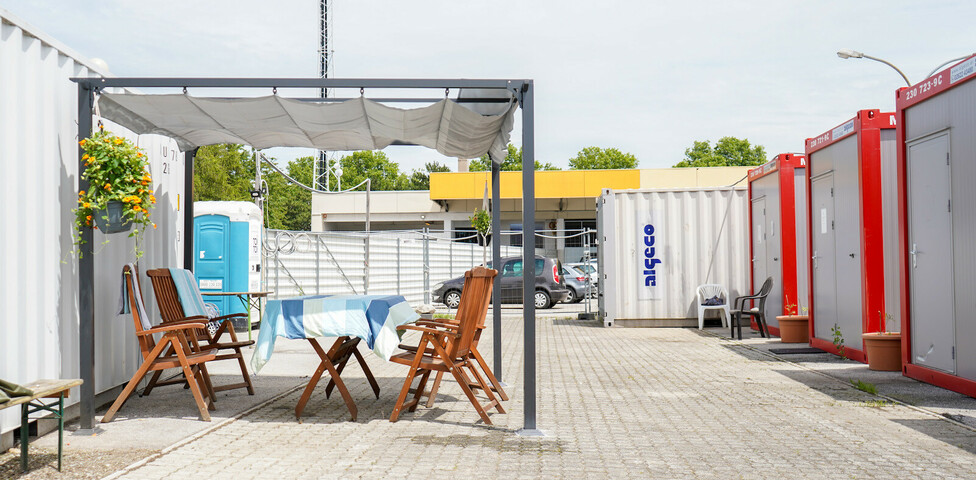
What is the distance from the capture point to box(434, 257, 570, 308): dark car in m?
19.3

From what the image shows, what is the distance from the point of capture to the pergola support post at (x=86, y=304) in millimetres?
5332

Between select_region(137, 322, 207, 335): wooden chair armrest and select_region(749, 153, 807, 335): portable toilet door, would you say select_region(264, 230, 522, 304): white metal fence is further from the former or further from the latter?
select_region(137, 322, 207, 335): wooden chair armrest

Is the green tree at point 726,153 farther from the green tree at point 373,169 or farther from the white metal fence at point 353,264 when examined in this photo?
the white metal fence at point 353,264

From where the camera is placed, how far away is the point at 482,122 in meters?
6.57

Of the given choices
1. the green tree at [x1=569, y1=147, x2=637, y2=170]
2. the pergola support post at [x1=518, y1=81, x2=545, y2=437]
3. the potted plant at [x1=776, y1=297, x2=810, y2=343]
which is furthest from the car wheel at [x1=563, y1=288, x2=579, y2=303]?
the green tree at [x1=569, y1=147, x2=637, y2=170]

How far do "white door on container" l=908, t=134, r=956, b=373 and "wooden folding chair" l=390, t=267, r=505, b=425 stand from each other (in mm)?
3977

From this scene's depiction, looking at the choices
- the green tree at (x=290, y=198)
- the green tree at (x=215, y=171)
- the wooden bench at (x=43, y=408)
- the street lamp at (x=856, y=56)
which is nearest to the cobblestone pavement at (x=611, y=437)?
the wooden bench at (x=43, y=408)

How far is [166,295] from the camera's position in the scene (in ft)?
21.5

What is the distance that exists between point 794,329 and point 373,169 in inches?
2672

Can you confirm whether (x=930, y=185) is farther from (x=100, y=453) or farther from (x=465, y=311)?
(x=100, y=453)

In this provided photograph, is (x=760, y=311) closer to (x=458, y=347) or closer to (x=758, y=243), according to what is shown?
(x=758, y=243)

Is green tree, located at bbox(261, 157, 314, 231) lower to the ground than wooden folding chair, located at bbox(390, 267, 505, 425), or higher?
higher

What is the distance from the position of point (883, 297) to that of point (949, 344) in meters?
1.75

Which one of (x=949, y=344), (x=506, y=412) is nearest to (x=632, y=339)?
(x=949, y=344)
